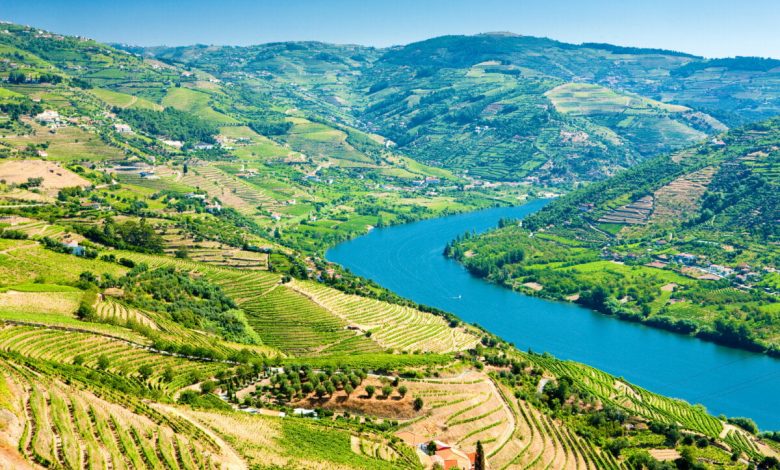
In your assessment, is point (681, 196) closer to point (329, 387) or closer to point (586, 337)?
point (586, 337)

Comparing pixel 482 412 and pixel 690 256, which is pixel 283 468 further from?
pixel 690 256

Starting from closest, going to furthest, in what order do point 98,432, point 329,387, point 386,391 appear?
point 98,432, point 329,387, point 386,391

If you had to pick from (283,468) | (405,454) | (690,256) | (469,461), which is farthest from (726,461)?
(690,256)

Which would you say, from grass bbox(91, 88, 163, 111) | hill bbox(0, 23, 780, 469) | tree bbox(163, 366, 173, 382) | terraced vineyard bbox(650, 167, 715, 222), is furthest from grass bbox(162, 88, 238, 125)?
tree bbox(163, 366, 173, 382)

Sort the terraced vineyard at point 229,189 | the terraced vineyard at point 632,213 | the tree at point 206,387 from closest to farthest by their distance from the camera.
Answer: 1. the tree at point 206,387
2. the terraced vineyard at point 632,213
3. the terraced vineyard at point 229,189

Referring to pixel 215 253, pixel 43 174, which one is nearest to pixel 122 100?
pixel 43 174

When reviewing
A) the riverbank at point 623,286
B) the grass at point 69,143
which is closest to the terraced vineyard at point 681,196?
the riverbank at point 623,286

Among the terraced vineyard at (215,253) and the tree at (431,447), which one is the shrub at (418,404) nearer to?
the tree at (431,447)
